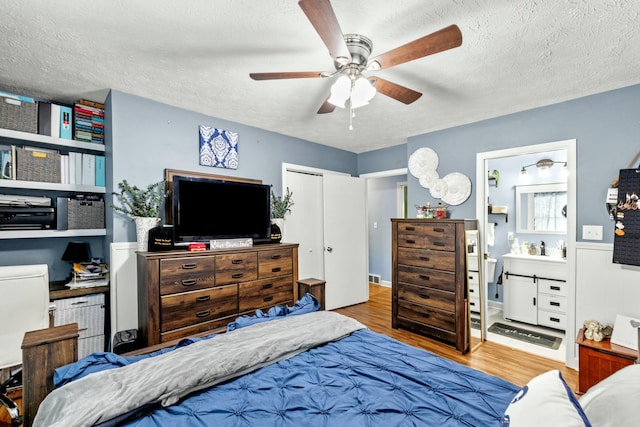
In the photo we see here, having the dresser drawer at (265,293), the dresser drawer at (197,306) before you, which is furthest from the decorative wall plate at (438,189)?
the dresser drawer at (197,306)

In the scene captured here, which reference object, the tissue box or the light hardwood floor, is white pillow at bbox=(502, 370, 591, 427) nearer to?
the light hardwood floor

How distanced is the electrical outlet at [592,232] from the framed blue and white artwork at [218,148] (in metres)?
3.49

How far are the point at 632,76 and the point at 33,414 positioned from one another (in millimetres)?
4154

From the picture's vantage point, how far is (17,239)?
248 cm

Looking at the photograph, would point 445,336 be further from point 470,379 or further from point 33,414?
point 33,414

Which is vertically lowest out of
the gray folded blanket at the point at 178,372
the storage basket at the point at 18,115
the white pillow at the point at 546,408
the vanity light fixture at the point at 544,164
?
the gray folded blanket at the point at 178,372

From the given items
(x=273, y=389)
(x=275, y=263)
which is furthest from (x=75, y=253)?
(x=273, y=389)

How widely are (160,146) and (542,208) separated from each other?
476 centimetres

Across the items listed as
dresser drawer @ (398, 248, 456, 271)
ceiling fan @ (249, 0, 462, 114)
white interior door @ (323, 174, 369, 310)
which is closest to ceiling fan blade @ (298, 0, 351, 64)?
ceiling fan @ (249, 0, 462, 114)

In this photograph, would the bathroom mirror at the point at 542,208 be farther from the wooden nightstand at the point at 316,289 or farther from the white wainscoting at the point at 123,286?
the white wainscoting at the point at 123,286

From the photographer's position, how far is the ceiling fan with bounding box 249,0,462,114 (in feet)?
4.16

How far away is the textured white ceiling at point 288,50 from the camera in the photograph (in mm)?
1529

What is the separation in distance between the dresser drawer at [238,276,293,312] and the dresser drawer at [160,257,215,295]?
1.12ft

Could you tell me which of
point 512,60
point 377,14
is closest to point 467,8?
point 377,14
